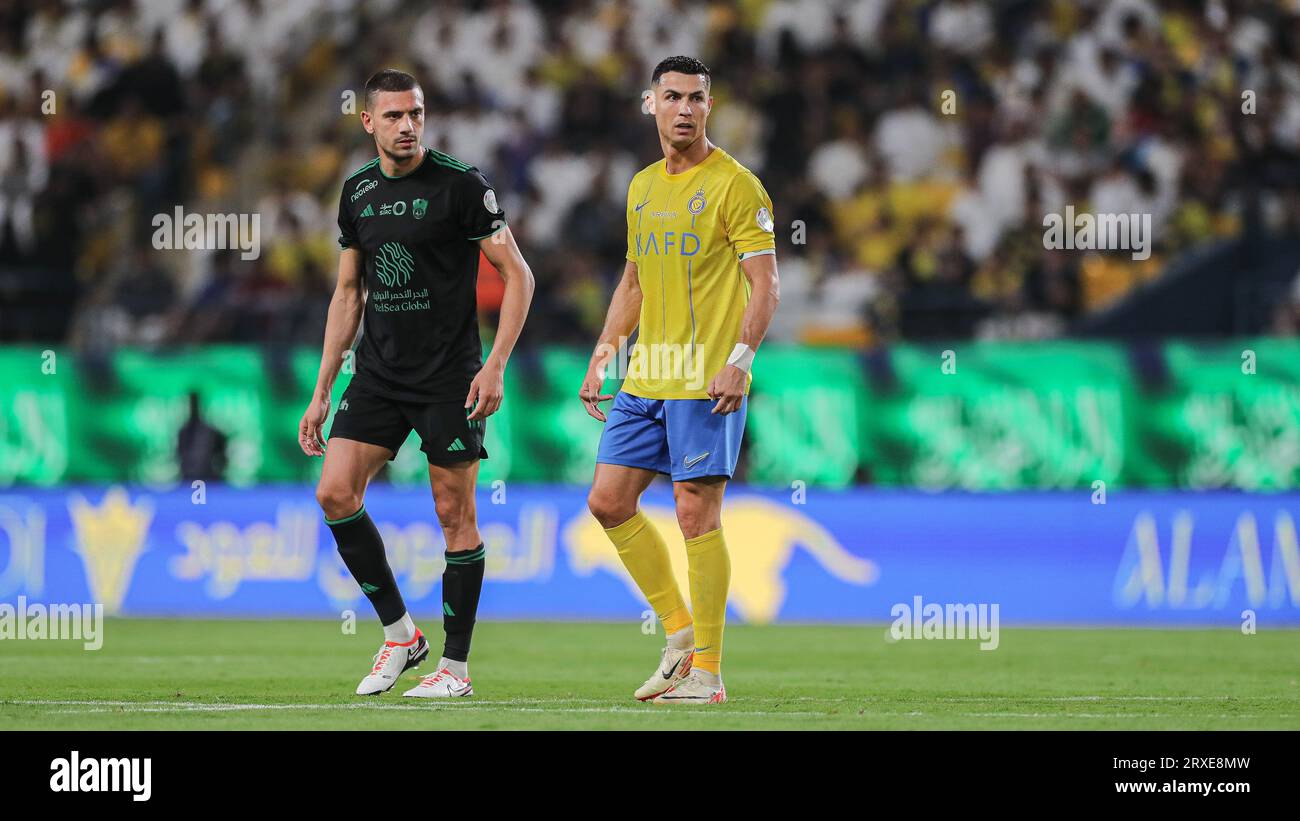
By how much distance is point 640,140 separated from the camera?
16875 mm

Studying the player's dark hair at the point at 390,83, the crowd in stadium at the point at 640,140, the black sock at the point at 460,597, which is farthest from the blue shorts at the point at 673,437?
the crowd in stadium at the point at 640,140

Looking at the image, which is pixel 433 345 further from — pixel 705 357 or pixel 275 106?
pixel 275 106

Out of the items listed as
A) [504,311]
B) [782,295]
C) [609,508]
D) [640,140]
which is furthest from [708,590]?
[640,140]

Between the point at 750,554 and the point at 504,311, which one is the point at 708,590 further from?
the point at 750,554

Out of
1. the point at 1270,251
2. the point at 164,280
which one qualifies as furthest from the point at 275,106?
the point at 1270,251

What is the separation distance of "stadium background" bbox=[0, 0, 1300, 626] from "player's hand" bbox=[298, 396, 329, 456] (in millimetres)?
4909

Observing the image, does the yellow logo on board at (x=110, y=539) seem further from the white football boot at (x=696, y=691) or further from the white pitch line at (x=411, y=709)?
the white football boot at (x=696, y=691)

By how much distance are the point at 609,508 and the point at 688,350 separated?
706 mm

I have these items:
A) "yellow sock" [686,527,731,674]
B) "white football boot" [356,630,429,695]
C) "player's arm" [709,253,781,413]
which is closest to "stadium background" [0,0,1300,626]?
"white football boot" [356,630,429,695]

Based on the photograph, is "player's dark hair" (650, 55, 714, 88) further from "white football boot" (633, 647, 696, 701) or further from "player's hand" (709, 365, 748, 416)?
"white football boot" (633, 647, 696, 701)

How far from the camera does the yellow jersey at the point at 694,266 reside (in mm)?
7316

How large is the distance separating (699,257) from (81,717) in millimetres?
2860

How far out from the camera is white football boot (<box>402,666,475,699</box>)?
7.54m

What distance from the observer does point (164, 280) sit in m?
15.8
